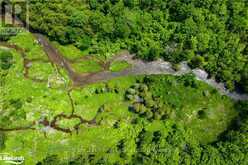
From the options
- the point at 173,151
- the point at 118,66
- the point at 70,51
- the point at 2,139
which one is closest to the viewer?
the point at 173,151

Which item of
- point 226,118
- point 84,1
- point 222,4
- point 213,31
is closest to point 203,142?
point 226,118

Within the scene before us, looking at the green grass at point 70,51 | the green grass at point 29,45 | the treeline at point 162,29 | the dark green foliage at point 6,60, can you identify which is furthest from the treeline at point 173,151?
the green grass at point 29,45

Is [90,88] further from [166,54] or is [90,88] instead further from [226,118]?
[226,118]

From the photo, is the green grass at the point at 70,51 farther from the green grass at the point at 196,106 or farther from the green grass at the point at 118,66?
the green grass at the point at 196,106

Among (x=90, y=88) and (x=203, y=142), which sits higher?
(x=90, y=88)

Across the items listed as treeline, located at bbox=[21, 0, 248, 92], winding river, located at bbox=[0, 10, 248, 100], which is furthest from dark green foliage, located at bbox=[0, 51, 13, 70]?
treeline, located at bbox=[21, 0, 248, 92]

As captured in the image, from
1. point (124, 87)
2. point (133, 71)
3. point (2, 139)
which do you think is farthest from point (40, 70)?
point (133, 71)

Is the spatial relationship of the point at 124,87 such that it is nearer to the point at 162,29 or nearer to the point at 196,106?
the point at 196,106
